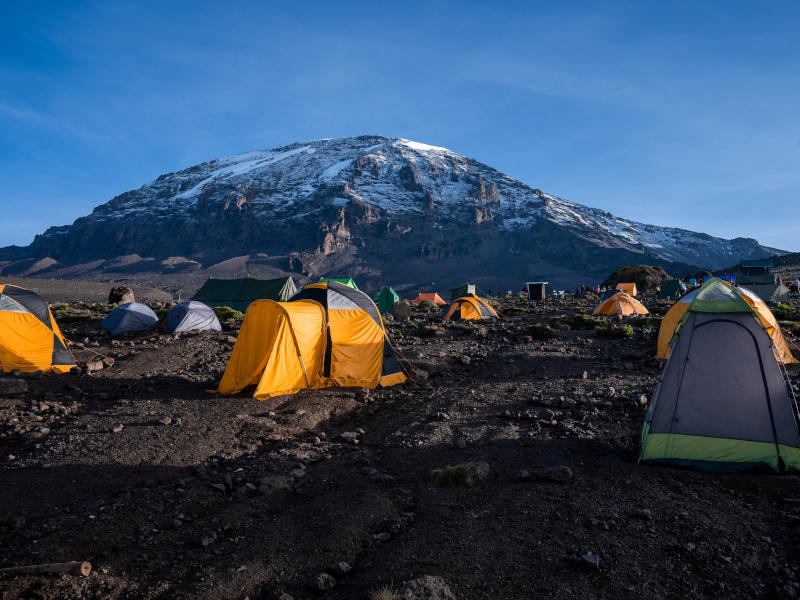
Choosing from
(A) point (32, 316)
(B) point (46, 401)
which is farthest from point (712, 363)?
(A) point (32, 316)

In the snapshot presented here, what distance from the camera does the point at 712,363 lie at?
5953 millimetres

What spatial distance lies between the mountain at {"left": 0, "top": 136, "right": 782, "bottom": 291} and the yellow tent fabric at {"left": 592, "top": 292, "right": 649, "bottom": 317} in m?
75.0

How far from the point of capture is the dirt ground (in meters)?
3.70

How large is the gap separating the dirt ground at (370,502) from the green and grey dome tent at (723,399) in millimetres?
273

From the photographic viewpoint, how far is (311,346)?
10.2 metres

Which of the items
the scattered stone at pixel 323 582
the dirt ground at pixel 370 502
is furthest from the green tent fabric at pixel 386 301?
the scattered stone at pixel 323 582

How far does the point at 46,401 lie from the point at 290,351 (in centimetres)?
462

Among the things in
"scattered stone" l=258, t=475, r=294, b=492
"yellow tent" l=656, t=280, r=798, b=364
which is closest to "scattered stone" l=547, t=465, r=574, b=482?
"scattered stone" l=258, t=475, r=294, b=492

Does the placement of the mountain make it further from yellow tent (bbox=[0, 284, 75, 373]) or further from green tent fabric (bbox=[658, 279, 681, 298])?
yellow tent (bbox=[0, 284, 75, 373])

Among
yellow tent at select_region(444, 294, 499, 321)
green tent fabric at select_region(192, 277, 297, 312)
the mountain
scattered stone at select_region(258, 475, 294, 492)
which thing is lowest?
scattered stone at select_region(258, 475, 294, 492)

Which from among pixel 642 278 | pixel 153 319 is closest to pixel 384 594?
pixel 153 319

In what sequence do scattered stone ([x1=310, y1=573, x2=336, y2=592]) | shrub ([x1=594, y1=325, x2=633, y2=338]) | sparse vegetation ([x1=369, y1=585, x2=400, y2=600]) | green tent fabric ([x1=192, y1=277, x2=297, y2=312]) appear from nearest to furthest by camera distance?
1. sparse vegetation ([x1=369, y1=585, x2=400, y2=600])
2. scattered stone ([x1=310, y1=573, x2=336, y2=592])
3. shrub ([x1=594, y1=325, x2=633, y2=338])
4. green tent fabric ([x1=192, y1=277, x2=297, y2=312])

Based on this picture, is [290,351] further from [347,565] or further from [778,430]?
[778,430]

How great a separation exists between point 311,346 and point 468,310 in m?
14.5
